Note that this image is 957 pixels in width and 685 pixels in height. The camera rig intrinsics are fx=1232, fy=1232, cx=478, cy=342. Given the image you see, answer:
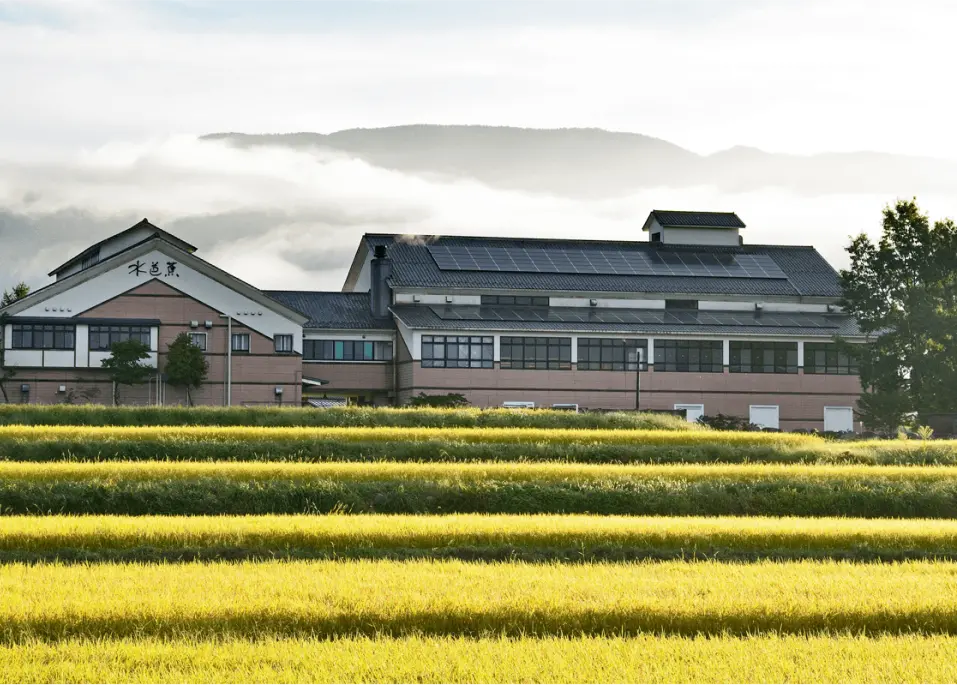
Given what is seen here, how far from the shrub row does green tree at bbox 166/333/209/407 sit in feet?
62.2

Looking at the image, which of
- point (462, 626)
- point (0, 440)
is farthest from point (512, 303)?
point (462, 626)

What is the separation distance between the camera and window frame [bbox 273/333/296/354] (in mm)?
59638

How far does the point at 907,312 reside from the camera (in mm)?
54906

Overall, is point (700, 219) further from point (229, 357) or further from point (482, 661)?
point (482, 661)

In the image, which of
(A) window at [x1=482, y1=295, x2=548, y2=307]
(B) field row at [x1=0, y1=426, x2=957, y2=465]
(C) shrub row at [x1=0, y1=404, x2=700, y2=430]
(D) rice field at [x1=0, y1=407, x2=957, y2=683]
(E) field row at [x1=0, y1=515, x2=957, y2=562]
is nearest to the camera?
(D) rice field at [x1=0, y1=407, x2=957, y2=683]

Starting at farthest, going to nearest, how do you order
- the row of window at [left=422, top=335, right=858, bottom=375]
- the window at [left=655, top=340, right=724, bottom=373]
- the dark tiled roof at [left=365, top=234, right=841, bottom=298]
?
the dark tiled roof at [left=365, top=234, right=841, bottom=298] → the window at [left=655, top=340, right=724, bottom=373] → the row of window at [left=422, top=335, right=858, bottom=375]

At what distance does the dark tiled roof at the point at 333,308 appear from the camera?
212 ft

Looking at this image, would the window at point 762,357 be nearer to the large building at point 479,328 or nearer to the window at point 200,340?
the large building at point 479,328

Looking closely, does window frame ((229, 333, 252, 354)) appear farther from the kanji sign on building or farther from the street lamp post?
the kanji sign on building

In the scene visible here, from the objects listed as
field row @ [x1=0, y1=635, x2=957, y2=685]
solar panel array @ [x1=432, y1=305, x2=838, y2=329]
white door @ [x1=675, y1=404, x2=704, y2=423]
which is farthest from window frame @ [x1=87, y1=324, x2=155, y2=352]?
field row @ [x1=0, y1=635, x2=957, y2=685]

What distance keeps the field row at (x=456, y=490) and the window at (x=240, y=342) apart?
33.5m

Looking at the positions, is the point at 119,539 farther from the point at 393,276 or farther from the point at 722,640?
the point at 393,276

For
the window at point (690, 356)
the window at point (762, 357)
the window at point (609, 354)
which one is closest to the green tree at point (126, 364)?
the window at point (609, 354)

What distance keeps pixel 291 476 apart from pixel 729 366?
141 ft
